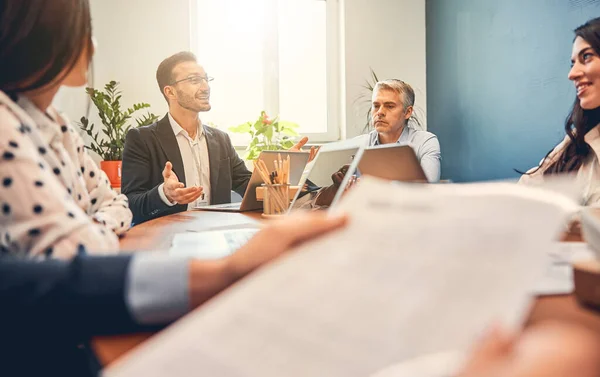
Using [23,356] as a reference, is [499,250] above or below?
above

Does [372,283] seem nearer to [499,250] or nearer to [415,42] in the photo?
[499,250]

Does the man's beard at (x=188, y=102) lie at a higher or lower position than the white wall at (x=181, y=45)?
lower

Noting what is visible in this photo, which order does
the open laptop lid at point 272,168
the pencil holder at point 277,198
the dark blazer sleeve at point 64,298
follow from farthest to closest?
the open laptop lid at point 272,168, the pencil holder at point 277,198, the dark blazer sleeve at point 64,298

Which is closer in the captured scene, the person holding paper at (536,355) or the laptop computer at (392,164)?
the person holding paper at (536,355)

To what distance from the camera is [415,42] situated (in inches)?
172

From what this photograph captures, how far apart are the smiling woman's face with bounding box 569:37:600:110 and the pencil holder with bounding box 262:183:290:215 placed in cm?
139

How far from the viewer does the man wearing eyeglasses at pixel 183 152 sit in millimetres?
2164

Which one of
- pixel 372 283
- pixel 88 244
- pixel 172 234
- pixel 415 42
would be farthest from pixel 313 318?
pixel 415 42

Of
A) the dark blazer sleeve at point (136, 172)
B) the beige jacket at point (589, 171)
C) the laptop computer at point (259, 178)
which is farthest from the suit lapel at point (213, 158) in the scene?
the beige jacket at point (589, 171)

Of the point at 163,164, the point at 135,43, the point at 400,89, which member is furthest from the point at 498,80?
the point at 135,43

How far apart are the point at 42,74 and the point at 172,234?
0.50m

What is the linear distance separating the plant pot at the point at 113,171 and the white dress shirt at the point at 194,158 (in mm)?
1064

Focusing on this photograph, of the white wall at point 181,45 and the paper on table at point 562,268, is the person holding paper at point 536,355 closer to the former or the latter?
the paper on table at point 562,268

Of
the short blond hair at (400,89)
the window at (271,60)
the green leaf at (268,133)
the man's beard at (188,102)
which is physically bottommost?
the green leaf at (268,133)
